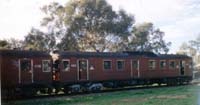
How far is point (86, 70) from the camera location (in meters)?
10.6

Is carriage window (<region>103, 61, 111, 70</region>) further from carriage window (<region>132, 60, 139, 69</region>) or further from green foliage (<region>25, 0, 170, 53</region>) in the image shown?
green foliage (<region>25, 0, 170, 53</region>)

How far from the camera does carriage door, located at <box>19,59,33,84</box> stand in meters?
8.89

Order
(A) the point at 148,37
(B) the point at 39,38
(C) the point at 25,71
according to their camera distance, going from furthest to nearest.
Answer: (C) the point at 25,71 → (B) the point at 39,38 → (A) the point at 148,37

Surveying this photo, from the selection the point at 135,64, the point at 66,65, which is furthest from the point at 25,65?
the point at 135,64

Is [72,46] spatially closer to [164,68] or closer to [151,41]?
[151,41]

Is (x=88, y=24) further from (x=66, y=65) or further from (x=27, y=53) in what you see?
(x=66, y=65)

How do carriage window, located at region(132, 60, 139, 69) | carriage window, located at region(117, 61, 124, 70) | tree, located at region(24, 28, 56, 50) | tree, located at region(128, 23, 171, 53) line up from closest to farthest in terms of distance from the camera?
tree, located at region(128, 23, 171, 53) < tree, located at region(24, 28, 56, 50) < carriage window, located at region(117, 61, 124, 70) < carriage window, located at region(132, 60, 139, 69)

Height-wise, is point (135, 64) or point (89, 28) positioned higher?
point (89, 28)

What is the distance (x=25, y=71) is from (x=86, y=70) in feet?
6.85

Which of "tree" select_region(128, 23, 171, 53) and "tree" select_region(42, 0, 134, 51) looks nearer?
"tree" select_region(128, 23, 171, 53)

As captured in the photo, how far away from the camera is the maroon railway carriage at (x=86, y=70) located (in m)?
8.77

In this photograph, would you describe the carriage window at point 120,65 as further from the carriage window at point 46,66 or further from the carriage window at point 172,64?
the carriage window at point 46,66

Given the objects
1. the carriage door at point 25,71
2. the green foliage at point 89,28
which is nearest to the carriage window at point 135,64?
the carriage door at point 25,71

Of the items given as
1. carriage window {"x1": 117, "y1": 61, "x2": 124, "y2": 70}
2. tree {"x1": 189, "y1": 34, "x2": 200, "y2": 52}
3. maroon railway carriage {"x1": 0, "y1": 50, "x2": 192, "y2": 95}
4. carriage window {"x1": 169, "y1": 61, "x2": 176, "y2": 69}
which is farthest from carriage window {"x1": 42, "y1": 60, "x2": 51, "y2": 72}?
tree {"x1": 189, "y1": 34, "x2": 200, "y2": 52}
